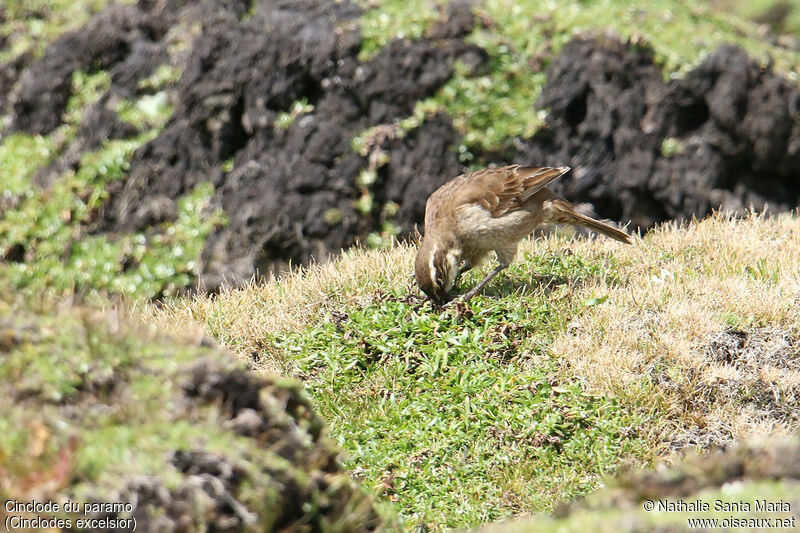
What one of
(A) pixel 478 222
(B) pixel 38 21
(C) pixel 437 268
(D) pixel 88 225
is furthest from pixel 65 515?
(B) pixel 38 21

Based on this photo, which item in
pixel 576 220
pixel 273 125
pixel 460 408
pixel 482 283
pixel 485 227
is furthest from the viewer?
pixel 273 125

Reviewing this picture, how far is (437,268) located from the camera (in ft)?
22.9

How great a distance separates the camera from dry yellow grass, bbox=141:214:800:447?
613 cm

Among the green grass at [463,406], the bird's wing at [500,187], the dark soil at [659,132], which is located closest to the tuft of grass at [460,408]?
the green grass at [463,406]

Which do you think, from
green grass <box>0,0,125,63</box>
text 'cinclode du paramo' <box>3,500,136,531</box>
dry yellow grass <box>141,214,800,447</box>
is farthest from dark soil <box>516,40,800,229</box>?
text 'cinclode du paramo' <box>3,500,136,531</box>

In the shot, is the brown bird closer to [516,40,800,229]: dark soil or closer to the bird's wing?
the bird's wing

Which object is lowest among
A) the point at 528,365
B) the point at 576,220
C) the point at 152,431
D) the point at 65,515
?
the point at 528,365

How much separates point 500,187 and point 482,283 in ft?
3.31

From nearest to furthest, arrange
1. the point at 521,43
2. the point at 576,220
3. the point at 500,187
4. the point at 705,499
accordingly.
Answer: the point at 705,499
the point at 500,187
the point at 576,220
the point at 521,43

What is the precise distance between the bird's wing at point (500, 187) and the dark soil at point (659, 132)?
3.10 m

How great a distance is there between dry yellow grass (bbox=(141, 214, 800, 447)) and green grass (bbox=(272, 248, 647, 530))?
19cm

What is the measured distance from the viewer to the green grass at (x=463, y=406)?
18.5ft

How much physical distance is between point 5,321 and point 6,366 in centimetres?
30

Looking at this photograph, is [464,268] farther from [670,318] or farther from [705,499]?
[705,499]
